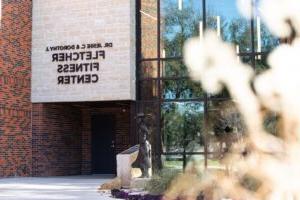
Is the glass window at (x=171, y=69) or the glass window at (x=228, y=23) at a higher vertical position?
the glass window at (x=228, y=23)

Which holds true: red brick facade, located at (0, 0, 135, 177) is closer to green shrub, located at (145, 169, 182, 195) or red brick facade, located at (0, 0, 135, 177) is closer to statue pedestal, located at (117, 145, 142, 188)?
statue pedestal, located at (117, 145, 142, 188)

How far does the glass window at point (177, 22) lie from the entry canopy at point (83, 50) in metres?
1.08

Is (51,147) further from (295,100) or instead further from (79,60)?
(295,100)

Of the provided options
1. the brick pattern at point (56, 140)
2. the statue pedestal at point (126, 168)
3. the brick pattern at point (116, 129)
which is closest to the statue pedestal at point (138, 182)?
the statue pedestal at point (126, 168)

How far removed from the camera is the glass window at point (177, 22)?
16750mm

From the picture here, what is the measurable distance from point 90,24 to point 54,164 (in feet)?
16.3

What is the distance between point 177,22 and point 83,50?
3.32 metres

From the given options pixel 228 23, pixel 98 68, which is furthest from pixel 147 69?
Answer: pixel 228 23

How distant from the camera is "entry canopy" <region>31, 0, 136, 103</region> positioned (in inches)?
683

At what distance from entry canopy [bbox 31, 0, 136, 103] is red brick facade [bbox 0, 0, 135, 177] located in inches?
18.0

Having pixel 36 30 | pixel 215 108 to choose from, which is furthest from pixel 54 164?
pixel 215 108

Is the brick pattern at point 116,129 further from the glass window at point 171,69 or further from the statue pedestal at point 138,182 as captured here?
the statue pedestal at point 138,182

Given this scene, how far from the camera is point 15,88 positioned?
17.5 metres

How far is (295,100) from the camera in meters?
1.14
